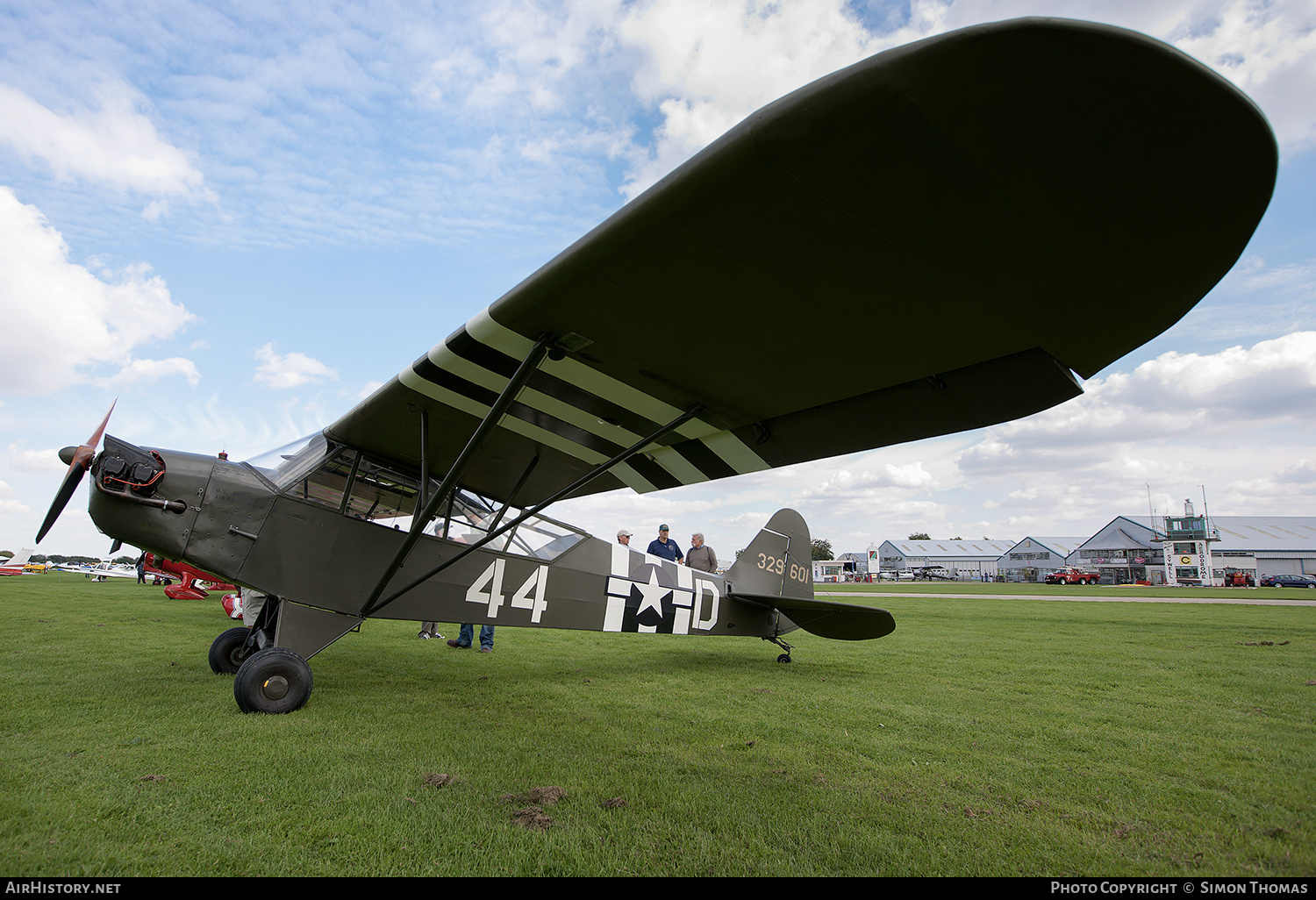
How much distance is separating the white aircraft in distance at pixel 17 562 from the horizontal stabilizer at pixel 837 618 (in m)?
44.2

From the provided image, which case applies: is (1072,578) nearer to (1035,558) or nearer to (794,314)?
(1035,558)

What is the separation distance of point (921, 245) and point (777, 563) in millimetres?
6268

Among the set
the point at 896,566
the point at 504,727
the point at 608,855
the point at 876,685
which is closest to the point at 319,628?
the point at 504,727

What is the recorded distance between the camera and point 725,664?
649 cm

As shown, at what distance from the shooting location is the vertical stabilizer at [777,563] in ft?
24.1

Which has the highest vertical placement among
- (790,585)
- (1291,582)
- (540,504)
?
(1291,582)

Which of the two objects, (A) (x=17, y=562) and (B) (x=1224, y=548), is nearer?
(A) (x=17, y=562)

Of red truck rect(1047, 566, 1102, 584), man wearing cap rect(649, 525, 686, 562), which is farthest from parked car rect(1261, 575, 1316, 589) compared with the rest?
man wearing cap rect(649, 525, 686, 562)

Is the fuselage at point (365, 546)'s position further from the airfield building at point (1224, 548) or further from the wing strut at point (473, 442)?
the airfield building at point (1224, 548)

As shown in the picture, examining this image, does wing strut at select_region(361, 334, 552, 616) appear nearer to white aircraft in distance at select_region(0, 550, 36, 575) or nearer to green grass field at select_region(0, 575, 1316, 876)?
green grass field at select_region(0, 575, 1316, 876)

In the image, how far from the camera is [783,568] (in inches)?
304

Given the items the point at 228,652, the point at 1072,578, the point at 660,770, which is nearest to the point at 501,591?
the point at 228,652

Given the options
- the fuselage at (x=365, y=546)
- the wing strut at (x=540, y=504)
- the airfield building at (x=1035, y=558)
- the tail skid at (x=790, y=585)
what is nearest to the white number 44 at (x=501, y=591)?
the fuselage at (x=365, y=546)
